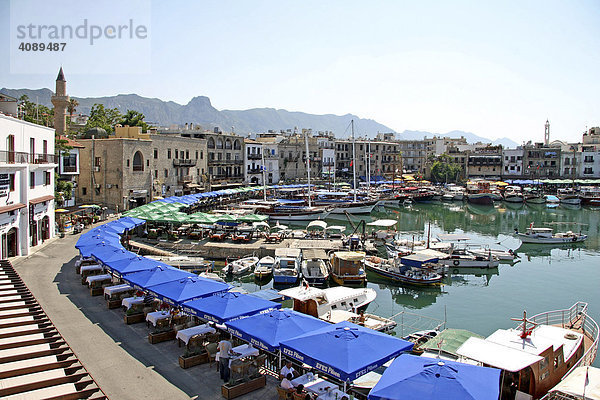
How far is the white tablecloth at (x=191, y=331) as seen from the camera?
15375mm

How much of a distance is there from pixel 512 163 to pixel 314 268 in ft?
310

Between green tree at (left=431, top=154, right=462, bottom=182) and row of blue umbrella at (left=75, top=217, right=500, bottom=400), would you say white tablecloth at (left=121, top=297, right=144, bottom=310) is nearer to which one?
row of blue umbrella at (left=75, top=217, right=500, bottom=400)

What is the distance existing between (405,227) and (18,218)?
144ft

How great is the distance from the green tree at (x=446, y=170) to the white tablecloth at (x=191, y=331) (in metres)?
101

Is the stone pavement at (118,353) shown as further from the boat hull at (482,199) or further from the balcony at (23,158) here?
the boat hull at (482,199)

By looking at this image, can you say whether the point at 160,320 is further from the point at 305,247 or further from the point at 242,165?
the point at 242,165

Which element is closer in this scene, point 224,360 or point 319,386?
point 319,386

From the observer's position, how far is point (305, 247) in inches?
1409

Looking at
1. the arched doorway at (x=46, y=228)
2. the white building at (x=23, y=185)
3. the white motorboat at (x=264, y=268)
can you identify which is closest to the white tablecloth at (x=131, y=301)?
the white building at (x=23, y=185)

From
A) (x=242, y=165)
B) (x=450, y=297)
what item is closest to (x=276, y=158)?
(x=242, y=165)

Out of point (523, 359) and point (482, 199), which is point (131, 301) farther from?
point (482, 199)

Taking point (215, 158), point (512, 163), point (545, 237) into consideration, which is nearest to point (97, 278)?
point (545, 237)

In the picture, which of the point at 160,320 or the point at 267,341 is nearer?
the point at 267,341

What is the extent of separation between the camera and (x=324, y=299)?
23609 millimetres
